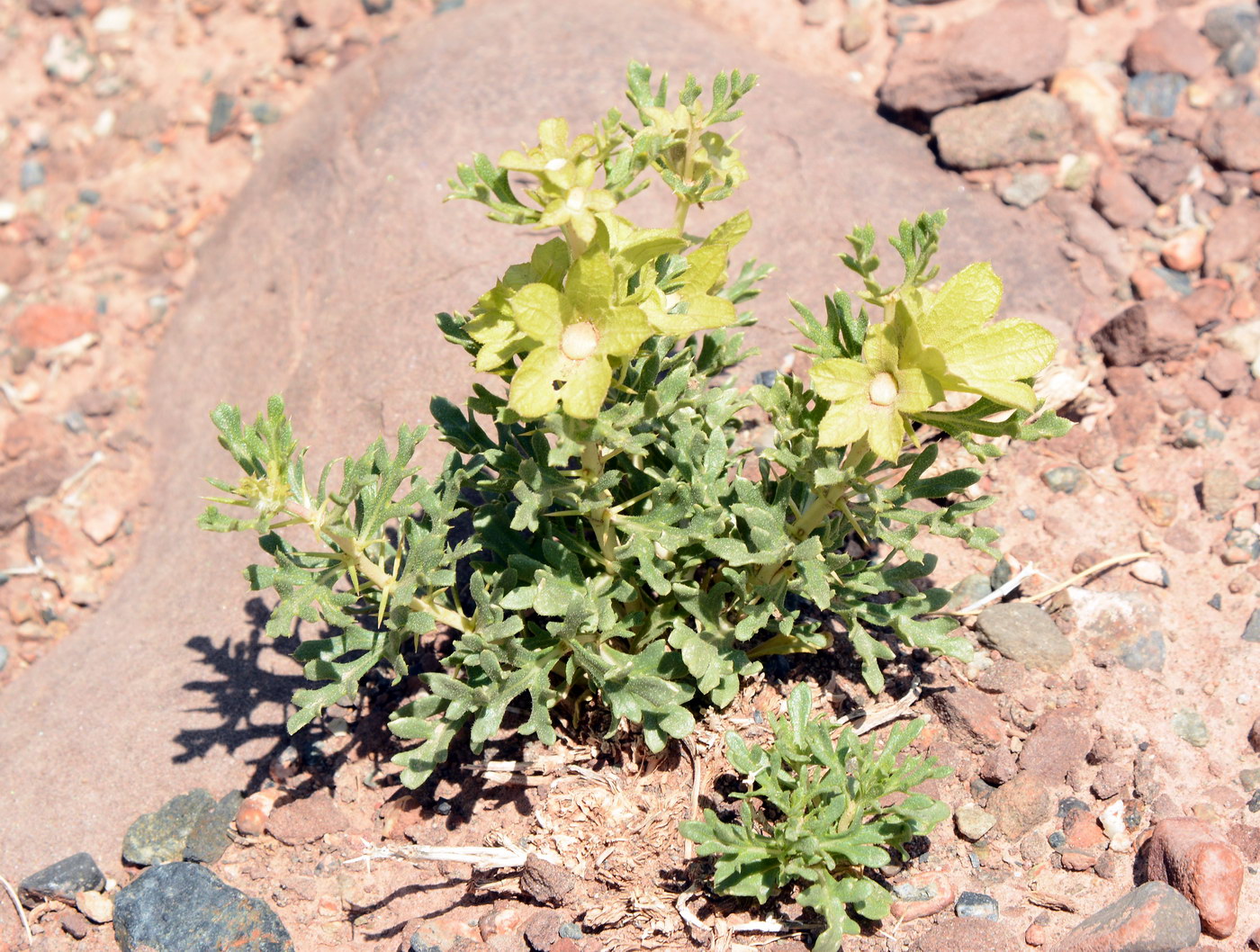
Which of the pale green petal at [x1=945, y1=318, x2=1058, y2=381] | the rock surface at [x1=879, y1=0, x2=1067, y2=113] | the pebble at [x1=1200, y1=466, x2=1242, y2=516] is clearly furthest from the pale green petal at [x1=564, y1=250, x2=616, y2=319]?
the rock surface at [x1=879, y1=0, x2=1067, y2=113]

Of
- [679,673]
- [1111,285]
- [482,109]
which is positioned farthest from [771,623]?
[482,109]

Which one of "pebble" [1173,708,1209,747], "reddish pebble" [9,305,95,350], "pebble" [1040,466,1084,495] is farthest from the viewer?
"reddish pebble" [9,305,95,350]

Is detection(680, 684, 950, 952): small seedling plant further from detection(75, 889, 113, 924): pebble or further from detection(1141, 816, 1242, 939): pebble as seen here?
detection(75, 889, 113, 924): pebble

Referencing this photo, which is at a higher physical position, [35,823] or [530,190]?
[530,190]

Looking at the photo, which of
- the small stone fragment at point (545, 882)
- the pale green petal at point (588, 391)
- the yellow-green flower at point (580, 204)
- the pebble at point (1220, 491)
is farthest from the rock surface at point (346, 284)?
the yellow-green flower at point (580, 204)

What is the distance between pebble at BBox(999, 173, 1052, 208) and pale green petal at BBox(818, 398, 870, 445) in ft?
11.5

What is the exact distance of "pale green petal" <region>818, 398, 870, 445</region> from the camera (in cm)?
239

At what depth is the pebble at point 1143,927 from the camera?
2.99m

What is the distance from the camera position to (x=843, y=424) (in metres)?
2.40

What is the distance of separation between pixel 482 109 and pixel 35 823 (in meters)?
3.84

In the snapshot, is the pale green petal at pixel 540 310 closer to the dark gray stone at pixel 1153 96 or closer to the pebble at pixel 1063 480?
the pebble at pixel 1063 480

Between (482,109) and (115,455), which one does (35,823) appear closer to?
(115,455)

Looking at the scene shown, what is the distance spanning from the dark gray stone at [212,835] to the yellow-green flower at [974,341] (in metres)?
3.00

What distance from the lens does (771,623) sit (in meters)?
3.74
